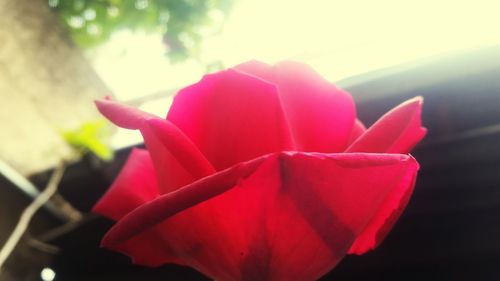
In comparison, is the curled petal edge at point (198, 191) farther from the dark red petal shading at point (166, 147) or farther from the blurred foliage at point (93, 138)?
the blurred foliage at point (93, 138)

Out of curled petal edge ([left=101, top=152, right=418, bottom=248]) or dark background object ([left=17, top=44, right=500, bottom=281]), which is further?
dark background object ([left=17, top=44, right=500, bottom=281])

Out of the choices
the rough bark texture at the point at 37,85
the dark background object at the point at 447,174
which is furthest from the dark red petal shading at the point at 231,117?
the rough bark texture at the point at 37,85

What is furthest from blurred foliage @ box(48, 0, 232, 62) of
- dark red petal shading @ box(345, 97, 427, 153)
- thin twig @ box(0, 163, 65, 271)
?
dark red petal shading @ box(345, 97, 427, 153)

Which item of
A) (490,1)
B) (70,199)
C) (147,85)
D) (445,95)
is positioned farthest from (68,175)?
(490,1)

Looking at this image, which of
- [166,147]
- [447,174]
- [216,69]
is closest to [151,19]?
[216,69]

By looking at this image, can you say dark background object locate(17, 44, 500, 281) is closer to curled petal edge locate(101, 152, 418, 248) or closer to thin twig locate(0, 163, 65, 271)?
thin twig locate(0, 163, 65, 271)

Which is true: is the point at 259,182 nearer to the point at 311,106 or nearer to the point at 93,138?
the point at 311,106
